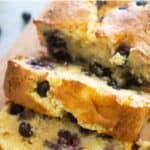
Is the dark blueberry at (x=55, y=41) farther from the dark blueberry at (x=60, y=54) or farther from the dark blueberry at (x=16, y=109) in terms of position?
the dark blueberry at (x=16, y=109)

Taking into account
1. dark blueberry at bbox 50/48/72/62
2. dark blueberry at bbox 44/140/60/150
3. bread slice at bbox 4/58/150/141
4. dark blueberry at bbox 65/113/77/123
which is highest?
dark blueberry at bbox 50/48/72/62

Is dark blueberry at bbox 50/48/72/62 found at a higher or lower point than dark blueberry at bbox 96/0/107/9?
lower

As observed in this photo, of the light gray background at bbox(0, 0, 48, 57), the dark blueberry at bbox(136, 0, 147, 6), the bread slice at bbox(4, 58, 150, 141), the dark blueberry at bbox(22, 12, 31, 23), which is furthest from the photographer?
the dark blueberry at bbox(22, 12, 31, 23)

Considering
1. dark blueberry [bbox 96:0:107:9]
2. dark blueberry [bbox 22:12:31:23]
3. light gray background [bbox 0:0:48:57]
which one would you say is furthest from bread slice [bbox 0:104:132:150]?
dark blueberry [bbox 22:12:31:23]

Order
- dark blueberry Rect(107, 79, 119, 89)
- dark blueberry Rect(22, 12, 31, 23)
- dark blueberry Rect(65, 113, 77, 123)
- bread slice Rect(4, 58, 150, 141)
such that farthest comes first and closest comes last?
dark blueberry Rect(22, 12, 31, 23)
dark blueberry Rect(107, 79, 119, 89)
dark blueberry Rect(65, 113, 77, 123)
bread slice Rect(4, 58, 150, 141)

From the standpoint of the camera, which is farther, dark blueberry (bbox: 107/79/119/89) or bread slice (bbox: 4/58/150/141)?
dark blueberry (bbox: 107/79/119/89)

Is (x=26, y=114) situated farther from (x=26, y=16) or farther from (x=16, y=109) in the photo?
(x=26, y=16)

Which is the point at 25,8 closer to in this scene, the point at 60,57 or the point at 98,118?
the point at 60,57

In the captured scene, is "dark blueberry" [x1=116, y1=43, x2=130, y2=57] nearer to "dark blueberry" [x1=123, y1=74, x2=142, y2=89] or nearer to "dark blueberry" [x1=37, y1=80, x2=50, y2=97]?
"dark blueberry" [x1=123, y1=74, x2=142, y2=89]
